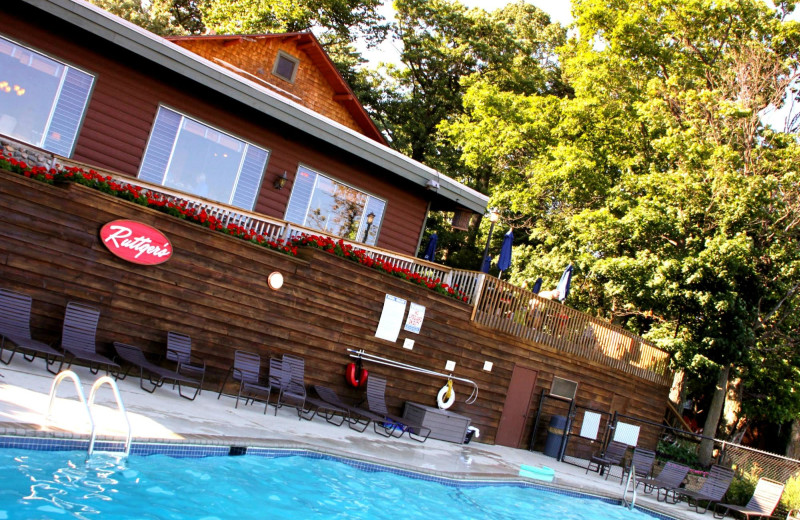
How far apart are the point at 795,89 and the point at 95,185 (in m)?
20.4

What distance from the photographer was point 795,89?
20219 mm

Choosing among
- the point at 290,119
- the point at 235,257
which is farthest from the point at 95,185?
the point at 290,119

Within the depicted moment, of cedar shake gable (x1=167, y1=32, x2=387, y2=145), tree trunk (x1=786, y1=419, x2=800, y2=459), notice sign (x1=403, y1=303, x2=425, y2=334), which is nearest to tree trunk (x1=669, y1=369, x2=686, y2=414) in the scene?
tree trunk (x1=786, y1=419, x2=800, y2=459)

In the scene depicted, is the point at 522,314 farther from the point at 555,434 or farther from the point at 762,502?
the point at 762,502

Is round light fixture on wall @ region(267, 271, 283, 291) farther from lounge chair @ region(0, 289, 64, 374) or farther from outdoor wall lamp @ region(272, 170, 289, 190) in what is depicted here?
lounge chair @ region(0, 289, 64, 374)

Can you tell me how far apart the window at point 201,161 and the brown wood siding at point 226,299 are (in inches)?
102

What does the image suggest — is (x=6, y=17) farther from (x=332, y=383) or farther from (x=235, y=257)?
(x=332, y=383)

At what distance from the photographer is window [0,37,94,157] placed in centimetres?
1093

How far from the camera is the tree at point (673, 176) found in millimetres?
18453

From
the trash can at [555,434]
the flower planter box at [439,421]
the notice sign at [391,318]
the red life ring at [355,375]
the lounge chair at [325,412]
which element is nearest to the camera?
the lounge chair at [325,412]

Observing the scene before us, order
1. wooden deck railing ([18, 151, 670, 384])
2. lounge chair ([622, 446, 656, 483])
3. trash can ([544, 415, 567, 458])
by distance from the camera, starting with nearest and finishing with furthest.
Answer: wooden deck railing ([18, 151, 670, 384]), lounge chair ([622, 446, 656, 483]), trash can ([544, 415, 567, 458])

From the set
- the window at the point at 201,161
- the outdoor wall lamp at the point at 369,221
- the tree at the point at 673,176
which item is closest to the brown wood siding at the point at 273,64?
the outdoor wall lamp at the point at 369,221

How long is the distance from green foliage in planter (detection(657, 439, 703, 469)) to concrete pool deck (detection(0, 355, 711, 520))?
267 inches

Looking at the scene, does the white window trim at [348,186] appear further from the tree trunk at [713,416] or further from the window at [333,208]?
the tree trunk at [713,416]
